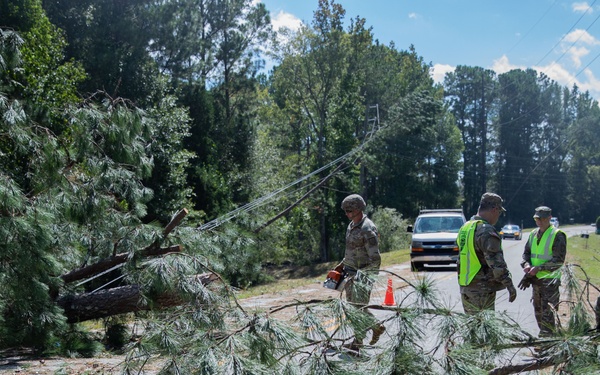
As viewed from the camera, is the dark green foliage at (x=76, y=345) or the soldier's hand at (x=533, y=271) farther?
the dark green foliage at (x=76, y=345)

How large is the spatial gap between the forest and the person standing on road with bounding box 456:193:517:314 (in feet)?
6.64

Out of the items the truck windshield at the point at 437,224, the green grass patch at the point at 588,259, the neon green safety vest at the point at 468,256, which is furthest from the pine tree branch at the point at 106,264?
the truck windshield at the point at 437,224

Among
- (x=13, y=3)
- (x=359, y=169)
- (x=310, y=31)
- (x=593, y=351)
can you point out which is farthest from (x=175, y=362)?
(x=359, y=169)

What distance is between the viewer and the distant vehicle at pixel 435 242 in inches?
755

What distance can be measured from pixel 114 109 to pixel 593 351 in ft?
24.5

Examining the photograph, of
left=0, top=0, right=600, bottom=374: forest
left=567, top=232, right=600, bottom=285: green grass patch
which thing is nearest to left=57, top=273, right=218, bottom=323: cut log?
left=0, top=0, right=600, bottom=374: forest

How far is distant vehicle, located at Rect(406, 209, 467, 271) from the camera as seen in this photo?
62.9 feet

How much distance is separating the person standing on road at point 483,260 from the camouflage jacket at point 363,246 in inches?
46.9

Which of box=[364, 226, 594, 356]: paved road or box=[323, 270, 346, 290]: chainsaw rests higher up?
box=[323, 270, 346, 290]: chainsaw

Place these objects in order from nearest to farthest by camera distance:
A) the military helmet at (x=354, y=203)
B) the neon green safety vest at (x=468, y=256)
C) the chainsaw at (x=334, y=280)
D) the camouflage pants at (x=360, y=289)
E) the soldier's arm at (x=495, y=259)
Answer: the camouflage pants at (x=360, y=289), the soldier's arm at (x=495, y=259), the neon green safety vest at (x=468, y=256), the chainsaw at (x=334, y=280), the military helmet at (x=354, y=203)

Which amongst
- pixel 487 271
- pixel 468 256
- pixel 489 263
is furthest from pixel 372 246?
pixel 489 263

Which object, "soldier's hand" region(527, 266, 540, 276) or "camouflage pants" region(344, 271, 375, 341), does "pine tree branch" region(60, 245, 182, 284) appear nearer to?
"camouflage pants" region(344, 271, 375, 341)

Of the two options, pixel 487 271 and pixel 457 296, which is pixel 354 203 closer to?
pixel 487 271

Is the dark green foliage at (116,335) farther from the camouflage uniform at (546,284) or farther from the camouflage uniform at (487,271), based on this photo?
the camouflage uniform at (546,284)
